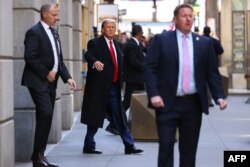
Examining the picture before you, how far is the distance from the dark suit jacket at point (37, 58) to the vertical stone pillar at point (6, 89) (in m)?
0.54

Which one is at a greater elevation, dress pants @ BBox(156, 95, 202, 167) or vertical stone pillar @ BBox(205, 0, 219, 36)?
vertical stone pillar @ BBox(205, 0, 219, 36)

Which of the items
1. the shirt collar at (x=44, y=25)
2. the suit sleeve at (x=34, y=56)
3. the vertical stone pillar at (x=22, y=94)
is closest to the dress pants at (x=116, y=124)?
the vertical stone pillar at (x=22, y=94)

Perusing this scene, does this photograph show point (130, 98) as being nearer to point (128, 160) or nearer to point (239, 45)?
point (128, 160)

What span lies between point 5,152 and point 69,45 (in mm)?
6020

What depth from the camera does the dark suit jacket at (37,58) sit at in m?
8.97

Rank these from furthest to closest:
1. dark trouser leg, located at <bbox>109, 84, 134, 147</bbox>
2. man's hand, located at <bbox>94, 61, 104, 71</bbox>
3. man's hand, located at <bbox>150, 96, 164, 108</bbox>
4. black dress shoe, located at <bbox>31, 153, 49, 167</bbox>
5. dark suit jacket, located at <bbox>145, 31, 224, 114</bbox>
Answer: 1. dark trouser leg, located at <bbox>109, 84, 134, 147</bbox>
2. man's hand, located at <bbox>94, 61, 104, 71</bbox>
3. black dress shoe, located at <bbox>31, 153, 49, 167</bbox>
4. dark suit jacket, located at <bbox>145, 31, 224, 114</bbox>
5. man's hand, located at <bbox>150, 96, 164, 108</bbox>

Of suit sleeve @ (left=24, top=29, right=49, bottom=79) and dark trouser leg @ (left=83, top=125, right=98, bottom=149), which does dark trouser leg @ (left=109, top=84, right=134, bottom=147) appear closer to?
dark trouser leg @ (left=83, top=125, right=98, bottom=149)

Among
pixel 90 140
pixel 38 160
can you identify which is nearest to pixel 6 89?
pixel 38 160

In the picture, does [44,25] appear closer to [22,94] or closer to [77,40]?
[22,94]

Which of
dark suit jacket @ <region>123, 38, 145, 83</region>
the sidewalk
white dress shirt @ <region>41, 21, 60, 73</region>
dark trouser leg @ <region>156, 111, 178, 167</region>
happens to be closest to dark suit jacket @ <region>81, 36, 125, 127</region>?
the sidewalk

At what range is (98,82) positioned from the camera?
10750 mm

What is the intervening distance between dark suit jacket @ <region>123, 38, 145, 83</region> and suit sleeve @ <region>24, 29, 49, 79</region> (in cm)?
403

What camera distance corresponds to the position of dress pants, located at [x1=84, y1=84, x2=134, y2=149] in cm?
1062

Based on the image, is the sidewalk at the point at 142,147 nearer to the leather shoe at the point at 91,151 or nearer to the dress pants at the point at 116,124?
the leather shoe at the point at 91,151
